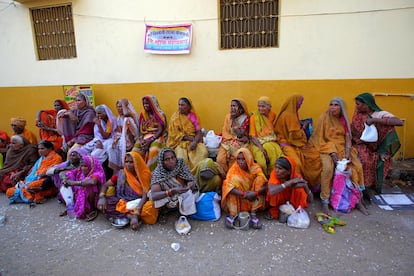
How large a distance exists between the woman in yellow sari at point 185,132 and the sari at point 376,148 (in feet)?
7.82

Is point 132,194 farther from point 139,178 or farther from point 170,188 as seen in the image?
point 170,188

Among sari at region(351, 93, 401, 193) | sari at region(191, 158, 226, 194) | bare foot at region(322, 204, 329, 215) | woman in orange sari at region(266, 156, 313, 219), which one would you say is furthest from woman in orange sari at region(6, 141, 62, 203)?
sari at region(351, 93, 401, 193)

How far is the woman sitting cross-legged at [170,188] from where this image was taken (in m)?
3.35

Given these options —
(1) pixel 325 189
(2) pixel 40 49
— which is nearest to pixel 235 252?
(1) pixel 325 189

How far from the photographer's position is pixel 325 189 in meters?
3.68

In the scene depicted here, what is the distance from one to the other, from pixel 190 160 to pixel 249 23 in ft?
9.09

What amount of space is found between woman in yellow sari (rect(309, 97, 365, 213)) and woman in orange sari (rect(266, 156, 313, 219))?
451 mm

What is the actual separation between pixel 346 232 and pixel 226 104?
3.05 m

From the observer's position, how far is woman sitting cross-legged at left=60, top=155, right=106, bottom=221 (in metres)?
3.74

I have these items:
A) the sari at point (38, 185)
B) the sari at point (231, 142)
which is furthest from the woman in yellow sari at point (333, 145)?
the sari at point (38, 185)

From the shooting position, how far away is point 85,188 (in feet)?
12.5

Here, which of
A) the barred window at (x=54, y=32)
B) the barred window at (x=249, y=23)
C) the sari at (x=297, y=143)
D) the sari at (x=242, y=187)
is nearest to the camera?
the sari at (x=242, y=187)

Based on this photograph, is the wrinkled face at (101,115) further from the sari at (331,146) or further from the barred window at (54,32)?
the sari at (331,146)

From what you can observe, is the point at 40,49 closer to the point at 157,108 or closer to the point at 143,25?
the point at 143,25
